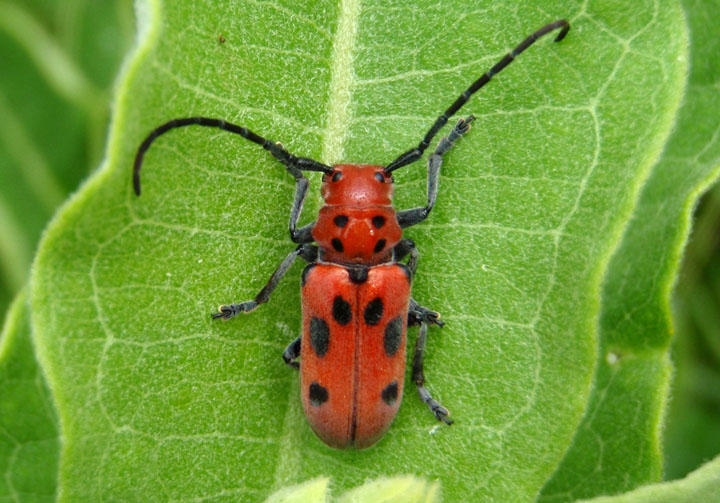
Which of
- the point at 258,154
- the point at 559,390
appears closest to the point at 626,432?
the point at 559,390

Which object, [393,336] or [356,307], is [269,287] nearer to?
[356,307]

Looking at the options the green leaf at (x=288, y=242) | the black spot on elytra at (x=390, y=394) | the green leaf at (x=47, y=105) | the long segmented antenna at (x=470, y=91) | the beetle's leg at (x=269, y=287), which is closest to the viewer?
the green leaf at (x=288, y=242)

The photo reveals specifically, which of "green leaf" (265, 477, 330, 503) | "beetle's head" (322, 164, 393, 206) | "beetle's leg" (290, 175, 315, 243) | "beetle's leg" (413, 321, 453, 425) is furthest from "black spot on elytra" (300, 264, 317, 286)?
"green leaf" (265, 477, 330, 503)

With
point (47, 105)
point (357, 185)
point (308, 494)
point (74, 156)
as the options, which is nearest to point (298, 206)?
point (357, 185)

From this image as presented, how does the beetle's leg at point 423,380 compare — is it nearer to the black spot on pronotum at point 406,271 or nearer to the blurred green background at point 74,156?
the black spot on pronotum at point 406,271

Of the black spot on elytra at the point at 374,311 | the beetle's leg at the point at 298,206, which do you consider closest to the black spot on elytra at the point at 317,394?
the black spot on elytra at the point at 374,311

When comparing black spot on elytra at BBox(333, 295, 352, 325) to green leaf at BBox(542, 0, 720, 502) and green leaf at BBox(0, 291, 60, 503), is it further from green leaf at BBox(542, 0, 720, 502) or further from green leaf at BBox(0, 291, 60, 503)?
green leaf at BBox(0, 291, 60, 503)
